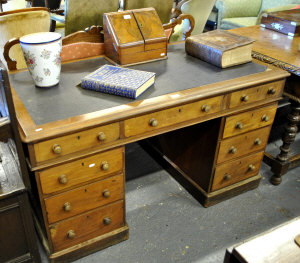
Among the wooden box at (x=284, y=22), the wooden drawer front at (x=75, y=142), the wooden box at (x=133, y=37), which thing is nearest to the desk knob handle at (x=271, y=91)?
the wooden box at (x=133, y=37)

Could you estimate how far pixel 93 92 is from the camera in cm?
140

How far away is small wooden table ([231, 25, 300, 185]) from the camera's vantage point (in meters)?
1.82

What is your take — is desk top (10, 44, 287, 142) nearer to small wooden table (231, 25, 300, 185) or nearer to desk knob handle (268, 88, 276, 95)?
desk knob handle (268, 88, 276, 95)

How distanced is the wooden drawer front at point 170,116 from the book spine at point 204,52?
24 centimetres

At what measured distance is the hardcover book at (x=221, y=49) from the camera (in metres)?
1.63

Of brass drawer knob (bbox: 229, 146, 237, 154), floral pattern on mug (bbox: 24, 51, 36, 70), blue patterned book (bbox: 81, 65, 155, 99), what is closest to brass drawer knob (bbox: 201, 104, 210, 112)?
blue patterned book (bbox: 81, 65, 155, 99)

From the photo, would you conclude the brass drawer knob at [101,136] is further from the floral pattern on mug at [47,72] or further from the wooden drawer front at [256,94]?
the wooden drawer front at [256,94]

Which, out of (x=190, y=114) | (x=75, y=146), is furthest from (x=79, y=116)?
(x=190, y=114)

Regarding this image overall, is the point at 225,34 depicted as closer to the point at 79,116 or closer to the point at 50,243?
the point at 79,116

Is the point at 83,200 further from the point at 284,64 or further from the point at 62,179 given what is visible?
the point at 284,64

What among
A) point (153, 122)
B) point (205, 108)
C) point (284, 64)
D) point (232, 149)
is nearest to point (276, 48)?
point (284, 64)

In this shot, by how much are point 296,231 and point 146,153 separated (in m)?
1.45

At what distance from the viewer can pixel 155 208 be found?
1922 millimetres

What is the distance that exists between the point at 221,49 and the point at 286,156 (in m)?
0.90
